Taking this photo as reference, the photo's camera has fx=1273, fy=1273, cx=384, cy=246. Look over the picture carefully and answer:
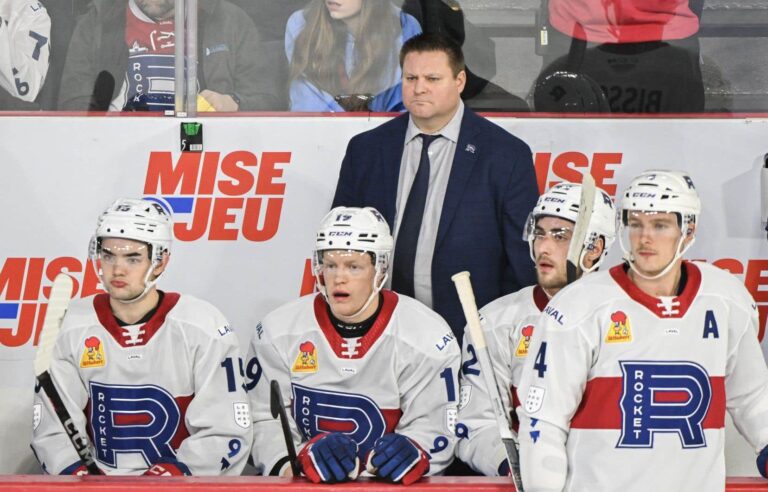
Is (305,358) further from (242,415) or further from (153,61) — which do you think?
(153,61)

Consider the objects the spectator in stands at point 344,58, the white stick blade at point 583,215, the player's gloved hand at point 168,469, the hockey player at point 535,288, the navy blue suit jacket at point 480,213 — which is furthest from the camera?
the spectator in stands at point 344,58

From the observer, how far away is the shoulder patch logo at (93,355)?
12.5ft

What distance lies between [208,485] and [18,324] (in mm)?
2185

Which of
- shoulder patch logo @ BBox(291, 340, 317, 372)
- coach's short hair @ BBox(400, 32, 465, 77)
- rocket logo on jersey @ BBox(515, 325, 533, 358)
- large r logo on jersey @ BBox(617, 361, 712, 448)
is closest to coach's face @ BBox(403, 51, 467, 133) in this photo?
coach's short hair @ BBox(400, 32, 465, 77)

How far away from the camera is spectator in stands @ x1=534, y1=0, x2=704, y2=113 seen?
471 cm

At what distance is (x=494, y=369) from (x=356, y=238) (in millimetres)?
580

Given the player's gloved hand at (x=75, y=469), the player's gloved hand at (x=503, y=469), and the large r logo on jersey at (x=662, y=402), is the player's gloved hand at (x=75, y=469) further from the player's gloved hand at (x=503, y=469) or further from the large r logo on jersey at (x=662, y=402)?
the large r logo on jersey at (x=662, y=402)

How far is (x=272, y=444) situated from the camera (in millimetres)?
3730

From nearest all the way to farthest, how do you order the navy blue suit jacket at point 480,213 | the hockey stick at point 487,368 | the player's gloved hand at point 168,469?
the hockey stick at point 487,368, the player's gloved hand at point 168,469, the navy blue suit jacket at point 480,213

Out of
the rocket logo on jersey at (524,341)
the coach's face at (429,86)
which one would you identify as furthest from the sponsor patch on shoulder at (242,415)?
the coach's face at (429,86)

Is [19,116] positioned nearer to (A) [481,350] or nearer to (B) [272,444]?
(B) [272,444]

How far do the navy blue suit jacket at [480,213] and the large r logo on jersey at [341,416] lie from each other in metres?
0.59

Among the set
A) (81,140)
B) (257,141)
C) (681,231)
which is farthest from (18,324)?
(681,231)

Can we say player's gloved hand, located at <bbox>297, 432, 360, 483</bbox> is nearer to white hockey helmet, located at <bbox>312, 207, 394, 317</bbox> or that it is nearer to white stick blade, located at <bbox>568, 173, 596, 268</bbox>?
white stick blade, located at <bbox>568, 173, 596, 268</bbox>
